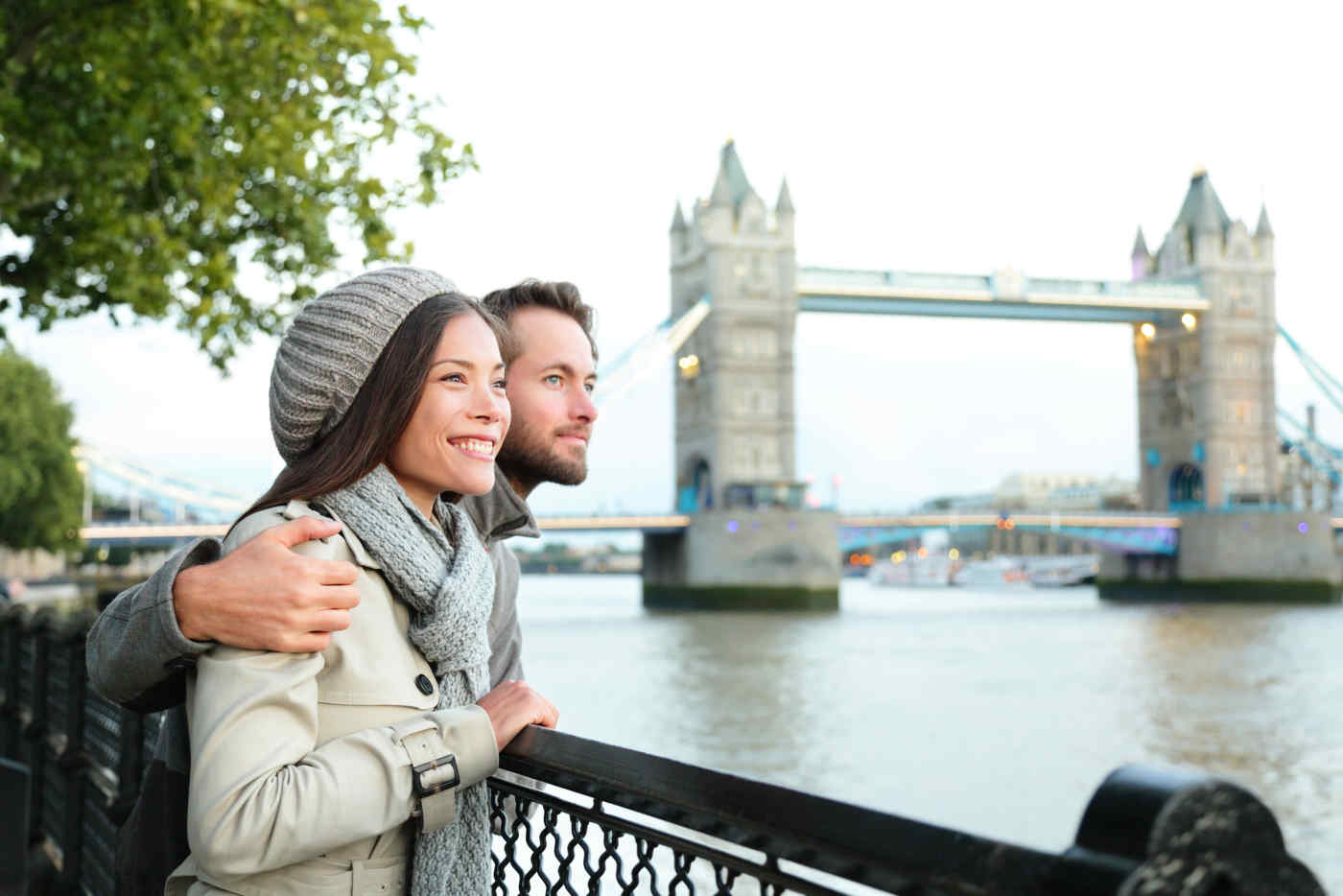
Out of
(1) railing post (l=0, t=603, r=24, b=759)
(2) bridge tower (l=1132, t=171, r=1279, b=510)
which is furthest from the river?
(2) bridge tower (l=1132, t=171, r=1279, b=510)

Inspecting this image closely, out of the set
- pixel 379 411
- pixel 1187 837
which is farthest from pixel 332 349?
pixel 1187 837

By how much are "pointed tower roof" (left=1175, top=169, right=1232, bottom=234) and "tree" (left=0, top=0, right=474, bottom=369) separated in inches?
1582

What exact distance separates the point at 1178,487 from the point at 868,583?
22.2 m

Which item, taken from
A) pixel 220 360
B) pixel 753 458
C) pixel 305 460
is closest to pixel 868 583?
pixel 753 458

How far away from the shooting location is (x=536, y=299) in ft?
6.19

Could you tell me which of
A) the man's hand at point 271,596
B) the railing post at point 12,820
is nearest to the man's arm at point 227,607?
the man's hand at point 271,596

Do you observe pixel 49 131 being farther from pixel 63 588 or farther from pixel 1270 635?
pixel 63 588

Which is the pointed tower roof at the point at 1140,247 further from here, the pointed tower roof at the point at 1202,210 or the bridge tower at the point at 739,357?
the bridge tower at the point at 739,357

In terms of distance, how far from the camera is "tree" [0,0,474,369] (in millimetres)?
5484

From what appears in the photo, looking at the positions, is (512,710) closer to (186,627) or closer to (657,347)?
(186,627)

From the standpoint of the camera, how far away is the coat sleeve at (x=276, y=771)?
1.07m

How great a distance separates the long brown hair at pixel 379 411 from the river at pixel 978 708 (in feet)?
8.82

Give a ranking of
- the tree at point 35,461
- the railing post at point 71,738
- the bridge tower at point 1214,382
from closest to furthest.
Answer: the railing post at point 71,738
the tree at point 35,461
the bridge tower at point 1214,382

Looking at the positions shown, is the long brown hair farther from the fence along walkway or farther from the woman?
the fence along walkway
